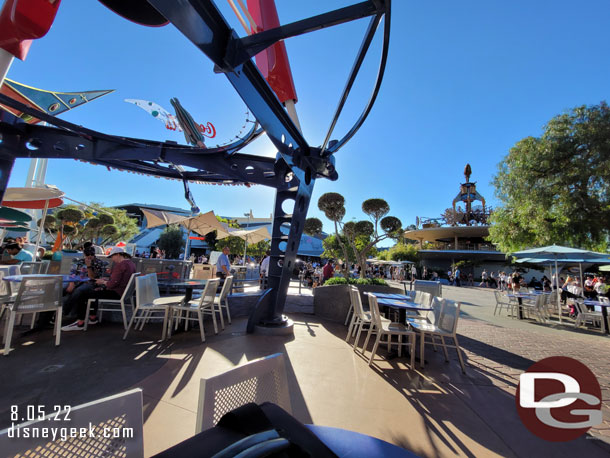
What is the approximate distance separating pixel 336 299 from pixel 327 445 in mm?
5603

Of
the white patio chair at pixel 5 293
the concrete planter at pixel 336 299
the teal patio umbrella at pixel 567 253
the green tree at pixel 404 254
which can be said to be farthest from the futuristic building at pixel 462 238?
the white patio chair at pixel 5 293

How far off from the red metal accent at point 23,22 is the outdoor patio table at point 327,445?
13.3ft

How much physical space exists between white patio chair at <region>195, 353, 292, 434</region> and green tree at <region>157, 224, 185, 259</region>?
28.8 meters

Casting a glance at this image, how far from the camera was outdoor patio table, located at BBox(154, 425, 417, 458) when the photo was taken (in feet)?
2.33

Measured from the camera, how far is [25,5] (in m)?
2.55

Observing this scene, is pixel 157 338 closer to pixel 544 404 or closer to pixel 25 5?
pixel 25 5

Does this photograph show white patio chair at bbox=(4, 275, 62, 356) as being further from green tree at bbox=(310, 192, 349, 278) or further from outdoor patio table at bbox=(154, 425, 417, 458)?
green tree at bbox=(310, 192, 349, 278)

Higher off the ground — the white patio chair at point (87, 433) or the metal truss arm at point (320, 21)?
the metal truss arm at point (320, 21)

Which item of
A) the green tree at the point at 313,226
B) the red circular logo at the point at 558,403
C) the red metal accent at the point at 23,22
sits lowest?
the red circular logo at the point at 558,403

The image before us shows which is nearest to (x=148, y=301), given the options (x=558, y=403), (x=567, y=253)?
(x=558, y=403)

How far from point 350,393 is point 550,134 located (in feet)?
42.8

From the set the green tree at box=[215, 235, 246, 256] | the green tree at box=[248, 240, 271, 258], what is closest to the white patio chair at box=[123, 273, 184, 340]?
the green tree at box=[215, 235, 246, 256]

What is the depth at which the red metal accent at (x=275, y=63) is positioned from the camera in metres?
4.03

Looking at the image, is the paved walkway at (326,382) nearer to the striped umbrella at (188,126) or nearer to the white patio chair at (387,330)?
the white patio chair at (387,330)
